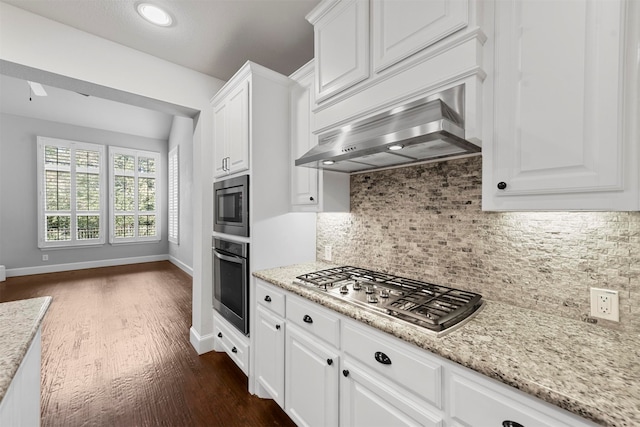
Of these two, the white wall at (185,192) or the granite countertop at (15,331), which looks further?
the white wall at (185,192)

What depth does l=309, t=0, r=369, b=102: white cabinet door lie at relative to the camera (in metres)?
1.57

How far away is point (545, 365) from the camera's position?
0.87 meters

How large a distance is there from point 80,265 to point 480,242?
775 cm

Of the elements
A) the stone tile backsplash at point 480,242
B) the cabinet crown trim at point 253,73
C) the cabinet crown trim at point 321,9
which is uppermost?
the cabinet crown trim at point 321,9

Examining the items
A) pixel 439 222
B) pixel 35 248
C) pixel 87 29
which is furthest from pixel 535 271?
pixel 35 248

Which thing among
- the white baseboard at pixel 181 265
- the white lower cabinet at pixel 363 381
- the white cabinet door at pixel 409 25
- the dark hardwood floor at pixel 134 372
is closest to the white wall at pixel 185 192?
the white baseboard at pixel 181 265

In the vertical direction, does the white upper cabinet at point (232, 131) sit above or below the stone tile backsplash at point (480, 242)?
above

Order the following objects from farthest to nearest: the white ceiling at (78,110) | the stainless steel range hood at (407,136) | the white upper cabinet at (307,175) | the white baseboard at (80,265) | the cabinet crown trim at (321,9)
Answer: the white baseboard at (80,265) < the white ceiling at (78,110) < the white upper cabinet at (307,175) < the cabinet crown trim at (321,9) < the stainless steel range hood at (407,136)

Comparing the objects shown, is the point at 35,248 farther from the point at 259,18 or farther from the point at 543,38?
the point at 543,38

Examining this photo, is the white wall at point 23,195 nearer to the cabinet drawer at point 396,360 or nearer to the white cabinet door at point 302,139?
the white cabinet door at point 302,139

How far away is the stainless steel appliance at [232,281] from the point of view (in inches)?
84.2

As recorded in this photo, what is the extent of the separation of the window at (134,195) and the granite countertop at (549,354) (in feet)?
23.5

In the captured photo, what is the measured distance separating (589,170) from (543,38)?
523 mm

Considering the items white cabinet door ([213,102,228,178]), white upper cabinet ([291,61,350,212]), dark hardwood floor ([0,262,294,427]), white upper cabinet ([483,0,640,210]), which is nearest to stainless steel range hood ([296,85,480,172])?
white upper cabinet ([483,0,640,210])
